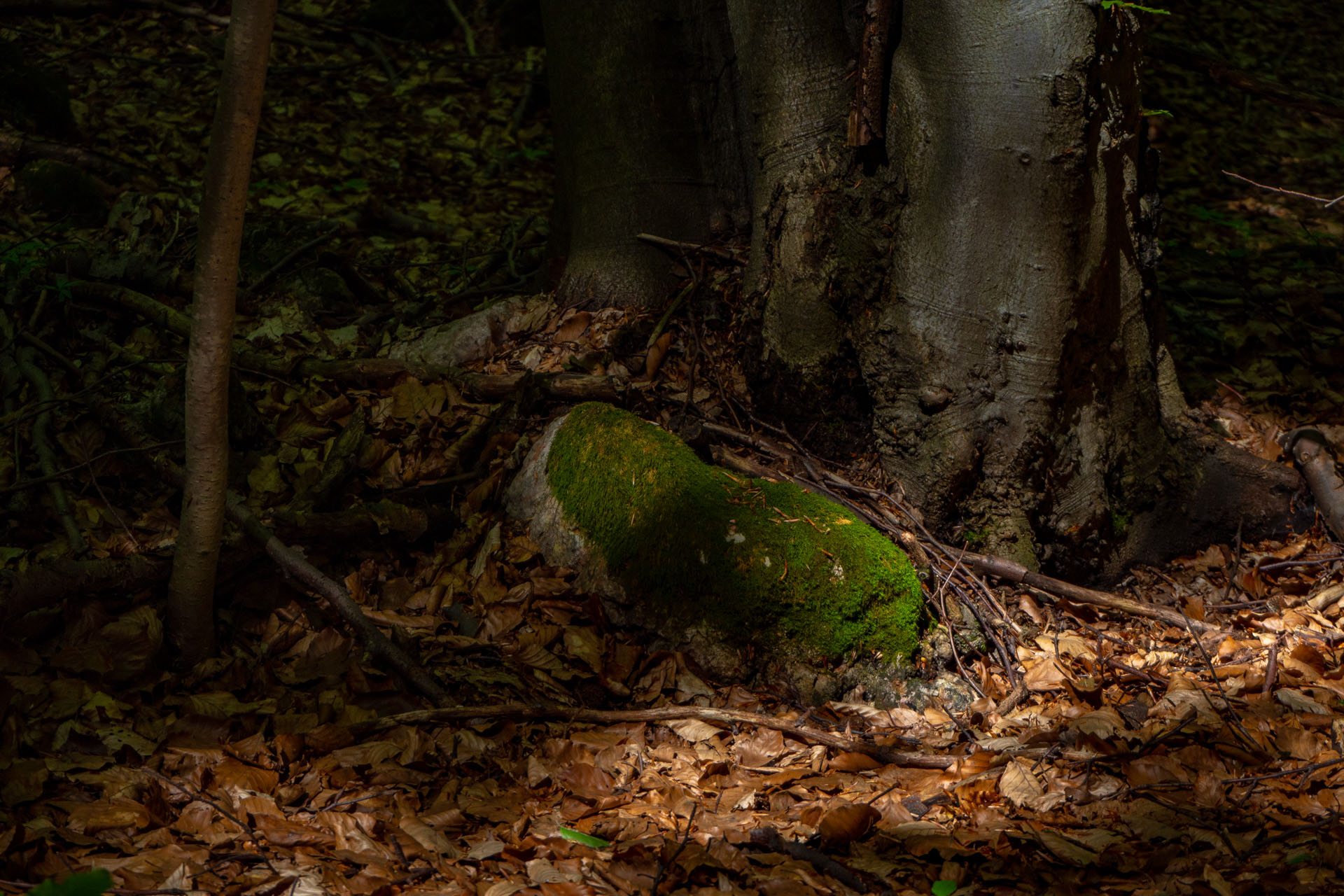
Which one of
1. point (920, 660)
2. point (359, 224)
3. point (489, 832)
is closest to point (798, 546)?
point (920, 660)

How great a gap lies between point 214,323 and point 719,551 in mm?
1666

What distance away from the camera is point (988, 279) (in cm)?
330

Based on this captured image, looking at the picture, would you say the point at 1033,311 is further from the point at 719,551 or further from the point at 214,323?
the point at 214,323

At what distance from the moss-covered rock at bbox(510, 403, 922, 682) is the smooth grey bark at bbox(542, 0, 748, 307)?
4.03 feet

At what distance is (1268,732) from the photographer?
266cm

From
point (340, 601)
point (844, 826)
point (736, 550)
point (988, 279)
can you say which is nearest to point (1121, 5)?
point (988, 279)

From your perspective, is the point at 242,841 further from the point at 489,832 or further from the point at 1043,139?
the point at 1043,139

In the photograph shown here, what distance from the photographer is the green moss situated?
3.06m

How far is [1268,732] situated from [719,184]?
3.02 m

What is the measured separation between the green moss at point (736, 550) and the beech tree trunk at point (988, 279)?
552mm

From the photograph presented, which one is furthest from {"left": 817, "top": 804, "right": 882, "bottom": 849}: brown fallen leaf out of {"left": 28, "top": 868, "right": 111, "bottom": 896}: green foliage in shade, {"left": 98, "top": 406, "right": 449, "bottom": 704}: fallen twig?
{"left": 28, "top": 868, "right": 111, "bottom": 896}: green foliage in shade

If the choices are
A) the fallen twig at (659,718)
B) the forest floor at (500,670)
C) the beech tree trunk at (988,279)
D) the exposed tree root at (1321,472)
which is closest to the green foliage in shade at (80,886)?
the forest floor at (500,670)

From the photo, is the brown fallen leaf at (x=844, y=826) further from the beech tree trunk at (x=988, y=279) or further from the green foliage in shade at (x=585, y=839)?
the beech tree trunk at (x=988, y=279)

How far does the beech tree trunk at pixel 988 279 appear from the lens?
3.14 metres
